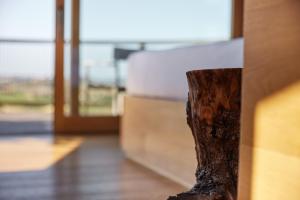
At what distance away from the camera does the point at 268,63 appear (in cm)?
73

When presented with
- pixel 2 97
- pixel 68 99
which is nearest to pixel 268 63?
pixel 68 99

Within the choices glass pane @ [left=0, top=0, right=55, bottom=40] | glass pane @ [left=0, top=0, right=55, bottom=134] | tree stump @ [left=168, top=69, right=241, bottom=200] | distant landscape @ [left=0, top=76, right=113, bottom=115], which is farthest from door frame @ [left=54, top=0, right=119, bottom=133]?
tree stump @ [left=168, top=69, right=241, bottom=200]

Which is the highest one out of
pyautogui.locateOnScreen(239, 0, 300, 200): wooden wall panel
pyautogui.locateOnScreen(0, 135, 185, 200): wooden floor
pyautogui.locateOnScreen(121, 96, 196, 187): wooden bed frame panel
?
pyautogui.locateOnScreen(239, 0, 300, 200): wooden wall panel

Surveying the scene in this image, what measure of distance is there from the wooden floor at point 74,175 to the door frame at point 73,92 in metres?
0.68

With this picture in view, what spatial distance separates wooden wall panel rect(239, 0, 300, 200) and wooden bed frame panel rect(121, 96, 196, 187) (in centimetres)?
107

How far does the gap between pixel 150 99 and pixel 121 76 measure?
1.88m

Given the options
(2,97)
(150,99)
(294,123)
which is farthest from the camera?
(2,97)

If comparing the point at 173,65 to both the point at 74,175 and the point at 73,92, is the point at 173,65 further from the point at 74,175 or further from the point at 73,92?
the point at 73,92

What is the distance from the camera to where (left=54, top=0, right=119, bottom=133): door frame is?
3.85 meters

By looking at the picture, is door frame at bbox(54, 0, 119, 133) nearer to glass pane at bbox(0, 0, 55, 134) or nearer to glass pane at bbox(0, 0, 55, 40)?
glass pane at bbox(0, 0, 55, 134)

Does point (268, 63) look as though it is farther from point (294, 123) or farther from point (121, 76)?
point (121, 76)

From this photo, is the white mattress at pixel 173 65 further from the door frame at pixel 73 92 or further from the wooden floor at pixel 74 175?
the door frame at pixel 73 92

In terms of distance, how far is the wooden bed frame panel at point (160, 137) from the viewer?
192 cm

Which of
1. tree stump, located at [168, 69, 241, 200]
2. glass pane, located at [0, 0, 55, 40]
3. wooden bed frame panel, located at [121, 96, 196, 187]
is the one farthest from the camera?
glass pane, located at [0, 0, 55, 40]
